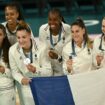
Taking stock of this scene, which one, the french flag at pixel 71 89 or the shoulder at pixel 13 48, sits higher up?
the shoulder at pixel 13 48

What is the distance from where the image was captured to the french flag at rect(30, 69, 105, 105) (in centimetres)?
420

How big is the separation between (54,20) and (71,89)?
105cm

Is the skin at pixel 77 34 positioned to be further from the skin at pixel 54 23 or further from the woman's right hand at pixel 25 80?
the woman's right hand at pixel 25 80

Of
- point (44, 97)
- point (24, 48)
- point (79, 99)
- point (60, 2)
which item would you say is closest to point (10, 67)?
point (24, 48)

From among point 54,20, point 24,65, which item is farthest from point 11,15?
point 24,65

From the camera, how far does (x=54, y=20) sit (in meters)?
4.78

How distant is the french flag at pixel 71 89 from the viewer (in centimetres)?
420

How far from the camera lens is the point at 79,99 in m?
4.26

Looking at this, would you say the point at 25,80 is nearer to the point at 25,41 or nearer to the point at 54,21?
the point at 25,41

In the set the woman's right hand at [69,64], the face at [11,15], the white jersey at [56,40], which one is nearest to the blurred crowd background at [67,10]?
the white jersey at [56,40]

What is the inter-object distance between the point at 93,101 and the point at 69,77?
417mm

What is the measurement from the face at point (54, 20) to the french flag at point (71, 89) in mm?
899

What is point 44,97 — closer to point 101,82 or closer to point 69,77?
point 69,77

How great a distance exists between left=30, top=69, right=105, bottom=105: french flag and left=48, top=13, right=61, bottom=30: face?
2.95ft
